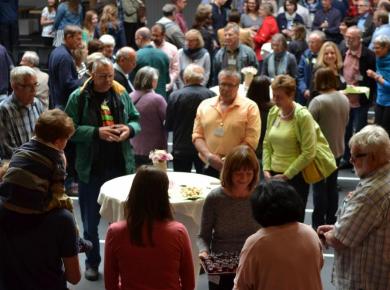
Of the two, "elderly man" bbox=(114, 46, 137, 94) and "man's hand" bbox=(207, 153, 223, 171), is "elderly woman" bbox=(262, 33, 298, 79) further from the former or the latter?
"man's hand" bbox=(207, 153, 223, 171)

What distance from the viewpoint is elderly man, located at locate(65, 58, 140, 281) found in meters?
5.73

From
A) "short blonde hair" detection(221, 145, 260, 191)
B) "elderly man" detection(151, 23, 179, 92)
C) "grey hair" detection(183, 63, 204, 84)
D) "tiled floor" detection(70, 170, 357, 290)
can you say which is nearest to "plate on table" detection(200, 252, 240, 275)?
"short blonde hair" detection(221, 145, 260, 191)

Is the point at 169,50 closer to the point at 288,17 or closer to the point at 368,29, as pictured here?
the point at 288,17

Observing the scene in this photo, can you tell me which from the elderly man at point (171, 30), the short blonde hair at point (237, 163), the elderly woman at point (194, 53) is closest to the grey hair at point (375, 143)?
the short blonde hair at point (237, 163)

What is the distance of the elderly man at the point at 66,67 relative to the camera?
749 cm

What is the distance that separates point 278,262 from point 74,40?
4.74 meters

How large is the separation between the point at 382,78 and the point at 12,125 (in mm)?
4889

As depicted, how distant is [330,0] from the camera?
12.2m

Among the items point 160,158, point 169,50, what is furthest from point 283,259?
point 169,50

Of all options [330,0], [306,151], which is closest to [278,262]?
[306,151]

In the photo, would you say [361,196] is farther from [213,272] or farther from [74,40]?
[74,40]

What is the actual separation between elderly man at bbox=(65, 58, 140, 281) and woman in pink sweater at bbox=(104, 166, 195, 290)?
221 centimetres

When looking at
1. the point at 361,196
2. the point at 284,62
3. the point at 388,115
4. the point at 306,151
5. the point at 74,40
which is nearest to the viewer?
the point at 361,196

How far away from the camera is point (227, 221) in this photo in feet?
14.1
